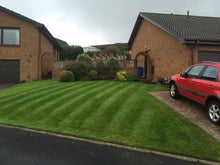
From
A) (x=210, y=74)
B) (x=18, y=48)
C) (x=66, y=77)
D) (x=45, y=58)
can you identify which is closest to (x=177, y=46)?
(x=210, y=74)

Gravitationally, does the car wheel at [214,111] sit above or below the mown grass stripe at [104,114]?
above

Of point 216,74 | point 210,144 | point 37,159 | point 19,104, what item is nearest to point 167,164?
point 210,144

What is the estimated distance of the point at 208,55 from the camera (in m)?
9.11

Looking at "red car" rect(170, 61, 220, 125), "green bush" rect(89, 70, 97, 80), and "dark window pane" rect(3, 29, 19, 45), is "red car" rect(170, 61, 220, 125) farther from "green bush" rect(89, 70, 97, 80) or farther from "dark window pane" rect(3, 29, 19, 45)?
"dark window pane" rect(3, 29, 19, 45)

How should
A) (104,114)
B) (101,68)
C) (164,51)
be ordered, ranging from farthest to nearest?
1. (101,68)
2. (164,51)
3. (104,114)

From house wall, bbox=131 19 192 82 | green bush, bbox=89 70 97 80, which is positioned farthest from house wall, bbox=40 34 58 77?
house wall, bbox=131 19 192 82

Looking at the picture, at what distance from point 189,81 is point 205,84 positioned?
854 mm

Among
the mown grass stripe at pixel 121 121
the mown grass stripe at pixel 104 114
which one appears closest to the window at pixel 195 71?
the mown grass stripe at pixel 121 121

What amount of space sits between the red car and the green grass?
80 centimetres

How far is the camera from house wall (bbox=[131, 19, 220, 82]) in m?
9.04

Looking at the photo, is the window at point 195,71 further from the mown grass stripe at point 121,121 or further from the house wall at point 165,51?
the house wall at point 165,51

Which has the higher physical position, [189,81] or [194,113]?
[189,81]

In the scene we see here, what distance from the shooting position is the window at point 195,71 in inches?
192

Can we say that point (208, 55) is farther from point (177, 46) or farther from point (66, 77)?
point (66, 77)
